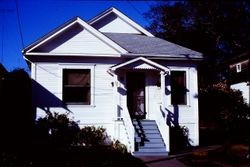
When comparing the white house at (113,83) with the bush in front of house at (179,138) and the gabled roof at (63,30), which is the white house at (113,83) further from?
the bush in front of house at (179,138)

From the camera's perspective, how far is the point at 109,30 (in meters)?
22.9

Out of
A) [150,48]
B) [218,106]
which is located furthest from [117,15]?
[218,106]

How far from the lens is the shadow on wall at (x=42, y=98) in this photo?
16.0 meters

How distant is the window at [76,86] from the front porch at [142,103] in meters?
1.49

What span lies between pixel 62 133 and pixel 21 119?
9.60 feet

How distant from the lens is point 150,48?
18578 millimetres

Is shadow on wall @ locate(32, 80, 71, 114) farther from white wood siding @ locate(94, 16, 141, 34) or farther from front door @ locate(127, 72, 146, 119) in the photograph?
white wood siding @ locate(94, 16, 141, 34)

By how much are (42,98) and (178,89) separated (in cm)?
736

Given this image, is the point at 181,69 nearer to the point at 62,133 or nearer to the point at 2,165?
the point at 62,133

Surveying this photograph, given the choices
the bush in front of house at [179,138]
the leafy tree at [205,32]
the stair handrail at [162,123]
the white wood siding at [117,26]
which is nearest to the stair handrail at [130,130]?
the stair handrail at [162,123]

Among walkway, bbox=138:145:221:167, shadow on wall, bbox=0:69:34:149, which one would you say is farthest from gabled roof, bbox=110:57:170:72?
shadow on wall, bbox=0:69:34:149

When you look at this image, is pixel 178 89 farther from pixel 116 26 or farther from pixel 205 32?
pixel 205 32

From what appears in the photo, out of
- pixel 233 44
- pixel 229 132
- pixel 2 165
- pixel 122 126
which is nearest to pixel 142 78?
pixel 122 126

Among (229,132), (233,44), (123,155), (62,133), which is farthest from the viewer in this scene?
(233,44)
